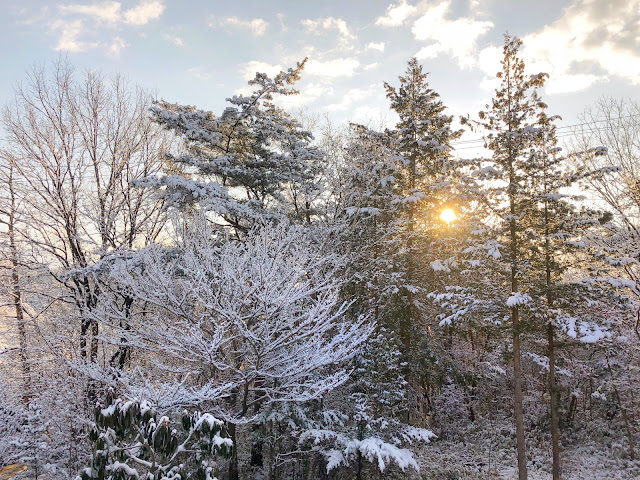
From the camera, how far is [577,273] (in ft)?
44.4

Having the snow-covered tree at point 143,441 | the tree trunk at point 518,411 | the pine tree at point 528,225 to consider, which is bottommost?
the tree trunk at point 518,411

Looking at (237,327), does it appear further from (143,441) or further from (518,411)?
(518,411)

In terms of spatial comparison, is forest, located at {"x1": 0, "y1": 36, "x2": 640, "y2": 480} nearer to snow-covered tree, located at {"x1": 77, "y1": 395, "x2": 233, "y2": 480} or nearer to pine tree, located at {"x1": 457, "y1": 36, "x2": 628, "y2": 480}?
pine tree, located at {"x1": 457, "y1": 36, "x2": 628, "y2": 480}

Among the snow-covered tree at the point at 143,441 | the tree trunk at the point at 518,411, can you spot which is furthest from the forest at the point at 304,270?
the snow-covered tree at the point at 143,441

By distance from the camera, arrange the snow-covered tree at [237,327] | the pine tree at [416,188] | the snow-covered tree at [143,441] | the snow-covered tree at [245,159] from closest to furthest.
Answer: the snow-covered tree at [143,441] < the snow-covered tree at [237,327] < the snow-covered tree at [245,159] < the pine tree at [416,188]

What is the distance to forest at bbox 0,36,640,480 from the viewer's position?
793 cm

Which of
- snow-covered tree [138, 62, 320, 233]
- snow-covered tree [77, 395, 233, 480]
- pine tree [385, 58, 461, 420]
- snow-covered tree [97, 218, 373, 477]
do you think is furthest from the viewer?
pine tree [385, 58, 461, 420]

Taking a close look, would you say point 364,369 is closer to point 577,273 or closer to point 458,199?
point 458,199

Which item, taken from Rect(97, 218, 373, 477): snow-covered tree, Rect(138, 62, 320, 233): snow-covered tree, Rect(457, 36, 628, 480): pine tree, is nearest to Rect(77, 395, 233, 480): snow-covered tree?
Rect(97, 218, 373, 477): snow-covered tree

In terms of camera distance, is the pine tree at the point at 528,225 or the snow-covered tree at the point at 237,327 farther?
the pine tree at the point at 528,225

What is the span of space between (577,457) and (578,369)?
138 inches

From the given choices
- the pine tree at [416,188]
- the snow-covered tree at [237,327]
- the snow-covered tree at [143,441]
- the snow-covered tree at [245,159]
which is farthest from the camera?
the pine tree at [416,188]

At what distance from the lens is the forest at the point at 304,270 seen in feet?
26.0

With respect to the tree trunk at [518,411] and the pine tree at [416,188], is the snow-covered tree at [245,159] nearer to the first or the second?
the pine tree at [416,188]
